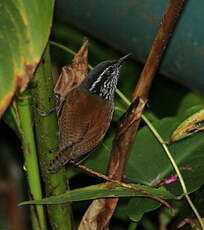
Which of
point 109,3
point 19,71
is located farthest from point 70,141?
point 19,71

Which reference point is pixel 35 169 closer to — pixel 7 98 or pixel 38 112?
pixel 38 112

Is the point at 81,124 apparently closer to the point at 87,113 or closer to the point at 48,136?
the point at 87,113

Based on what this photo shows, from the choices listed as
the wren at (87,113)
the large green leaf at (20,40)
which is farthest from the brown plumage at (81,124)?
the large green leaf at (20,40)

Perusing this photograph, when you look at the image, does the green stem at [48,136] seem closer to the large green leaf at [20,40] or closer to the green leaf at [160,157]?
the large green leaf at [20,40]

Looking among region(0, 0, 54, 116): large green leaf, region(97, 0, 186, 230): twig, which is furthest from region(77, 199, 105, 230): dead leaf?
region(0, 0, 54, 116): large green leaf

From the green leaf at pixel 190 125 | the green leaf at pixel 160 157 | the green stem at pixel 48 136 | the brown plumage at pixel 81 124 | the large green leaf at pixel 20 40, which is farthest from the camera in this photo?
the green leaf at pixel 160 157
